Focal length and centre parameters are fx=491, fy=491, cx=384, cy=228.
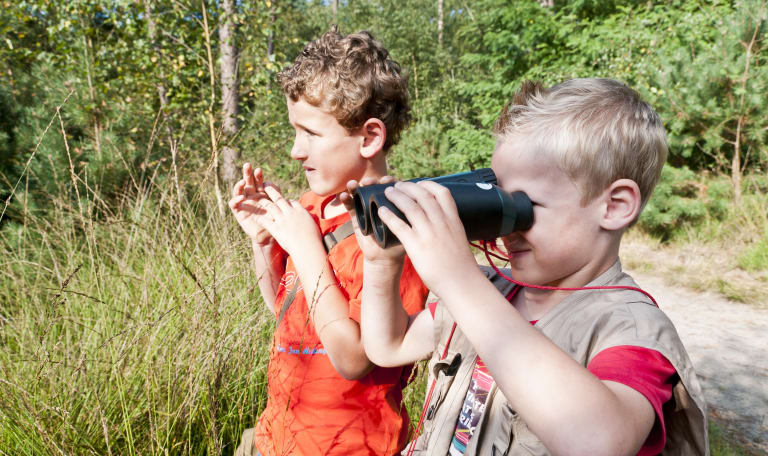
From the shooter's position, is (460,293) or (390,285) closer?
(460,293)

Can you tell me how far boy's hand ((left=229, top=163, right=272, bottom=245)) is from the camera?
148 cm

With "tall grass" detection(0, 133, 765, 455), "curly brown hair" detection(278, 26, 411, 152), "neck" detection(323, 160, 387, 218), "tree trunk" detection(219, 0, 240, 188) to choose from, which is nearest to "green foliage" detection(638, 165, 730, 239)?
"tall grass" detection(0, 133, 765, 455)

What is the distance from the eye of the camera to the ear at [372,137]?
4.66 feet

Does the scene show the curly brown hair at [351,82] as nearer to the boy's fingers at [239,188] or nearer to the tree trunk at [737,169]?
the boy's fingers at [239,188]

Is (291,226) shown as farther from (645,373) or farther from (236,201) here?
(645,373)

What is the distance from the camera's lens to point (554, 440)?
0.64 m

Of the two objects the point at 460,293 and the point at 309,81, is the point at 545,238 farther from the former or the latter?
the point at 309,81

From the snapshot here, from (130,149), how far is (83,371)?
12.1 ft

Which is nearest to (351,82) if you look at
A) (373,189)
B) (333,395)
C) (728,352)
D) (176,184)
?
(373,189)

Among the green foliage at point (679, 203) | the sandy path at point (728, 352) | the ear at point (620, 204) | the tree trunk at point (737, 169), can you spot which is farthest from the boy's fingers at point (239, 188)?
the tree trunk at point (737, 169)

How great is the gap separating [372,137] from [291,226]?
0.35m

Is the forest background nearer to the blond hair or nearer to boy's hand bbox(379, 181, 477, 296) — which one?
boy's hand bbox(379, 181, 477, 296)

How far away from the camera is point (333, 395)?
1.29 meters

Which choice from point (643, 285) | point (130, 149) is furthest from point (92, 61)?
point (643, 285)
